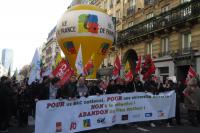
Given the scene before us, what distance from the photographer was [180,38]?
99.2 feet

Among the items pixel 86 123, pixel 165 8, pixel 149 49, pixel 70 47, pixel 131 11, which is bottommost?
pixel 86 123

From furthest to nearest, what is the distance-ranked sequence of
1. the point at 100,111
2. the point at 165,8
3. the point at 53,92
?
the point at 165,8
the point at 53,92
the point at 100,111

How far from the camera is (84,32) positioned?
27.4m

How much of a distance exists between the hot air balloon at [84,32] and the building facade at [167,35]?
5642 millimetres

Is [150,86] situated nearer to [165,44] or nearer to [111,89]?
[111,89]

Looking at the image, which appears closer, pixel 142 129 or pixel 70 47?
pixel 142 129

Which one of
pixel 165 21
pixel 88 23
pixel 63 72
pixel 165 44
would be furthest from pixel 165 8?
pixel 63 72

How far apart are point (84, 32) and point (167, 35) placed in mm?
8208

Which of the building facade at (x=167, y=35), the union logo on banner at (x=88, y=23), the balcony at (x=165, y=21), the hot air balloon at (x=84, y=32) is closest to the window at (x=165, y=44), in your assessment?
the building facade at (x=167, y=35)

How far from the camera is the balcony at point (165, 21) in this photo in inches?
1101

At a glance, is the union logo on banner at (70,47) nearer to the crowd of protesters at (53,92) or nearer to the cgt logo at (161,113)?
the crowd of protesters at (53,92)

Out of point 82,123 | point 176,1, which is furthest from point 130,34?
point 82,123

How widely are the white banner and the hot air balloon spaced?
43.5 ft

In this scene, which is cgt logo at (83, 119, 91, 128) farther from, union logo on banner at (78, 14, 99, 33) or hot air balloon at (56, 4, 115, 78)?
union logo on banner at (78, 14, 99, 33)
